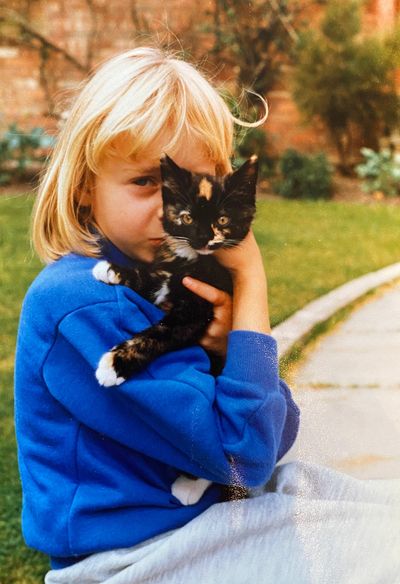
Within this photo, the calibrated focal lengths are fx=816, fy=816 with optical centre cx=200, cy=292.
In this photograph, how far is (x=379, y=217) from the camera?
4.31 feet

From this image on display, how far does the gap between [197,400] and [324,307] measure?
35 centimetres

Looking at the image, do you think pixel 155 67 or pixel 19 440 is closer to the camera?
→ pixel 155 67

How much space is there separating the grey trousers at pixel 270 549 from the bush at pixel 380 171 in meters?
0.54

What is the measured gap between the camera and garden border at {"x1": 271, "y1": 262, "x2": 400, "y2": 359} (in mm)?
832

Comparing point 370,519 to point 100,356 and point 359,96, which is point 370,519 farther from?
point 359,96

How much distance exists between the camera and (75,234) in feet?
2.67

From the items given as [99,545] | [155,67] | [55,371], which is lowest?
[99,545]

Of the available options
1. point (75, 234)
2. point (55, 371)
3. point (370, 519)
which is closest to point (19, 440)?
point (55, 371)

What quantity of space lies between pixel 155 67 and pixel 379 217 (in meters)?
0.67

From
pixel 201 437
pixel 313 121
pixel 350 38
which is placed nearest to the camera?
pixel 201 437

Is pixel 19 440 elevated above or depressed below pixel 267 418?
below

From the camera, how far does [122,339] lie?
2.47 feet

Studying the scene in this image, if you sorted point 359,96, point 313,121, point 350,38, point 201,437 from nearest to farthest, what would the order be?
1. point 201,437
2. point 350,38
3. point 359,96
4. point 313,121

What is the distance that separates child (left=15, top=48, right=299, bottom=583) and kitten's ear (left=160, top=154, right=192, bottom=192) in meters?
0.03
